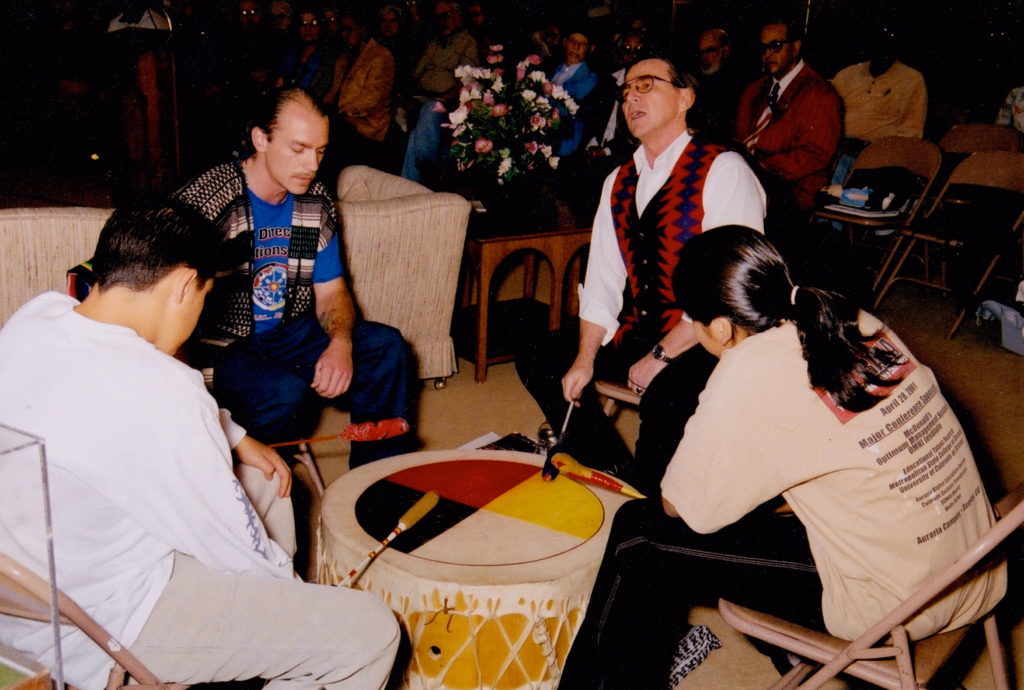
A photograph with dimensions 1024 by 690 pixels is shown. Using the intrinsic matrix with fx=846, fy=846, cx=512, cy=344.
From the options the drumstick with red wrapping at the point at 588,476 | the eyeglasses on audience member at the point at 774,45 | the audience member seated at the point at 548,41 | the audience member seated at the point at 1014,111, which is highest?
the eyeglasses on audience member at the point at 774,45

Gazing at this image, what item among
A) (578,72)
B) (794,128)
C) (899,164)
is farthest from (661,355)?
(578,72)

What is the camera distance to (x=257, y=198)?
2688 millimetres

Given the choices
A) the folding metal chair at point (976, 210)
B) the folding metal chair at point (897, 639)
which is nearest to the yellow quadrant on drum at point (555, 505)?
the folding metal chair at point (897, 639)

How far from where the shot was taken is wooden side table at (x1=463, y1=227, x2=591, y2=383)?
12.4ft

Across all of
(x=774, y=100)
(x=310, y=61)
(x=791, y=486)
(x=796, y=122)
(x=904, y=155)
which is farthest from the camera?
(x=310, y=61)

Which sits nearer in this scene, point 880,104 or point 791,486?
point 791,486

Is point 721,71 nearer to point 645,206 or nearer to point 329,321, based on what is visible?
point 645,206

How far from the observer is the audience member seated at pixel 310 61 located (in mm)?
7290

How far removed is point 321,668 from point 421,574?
0.86ft

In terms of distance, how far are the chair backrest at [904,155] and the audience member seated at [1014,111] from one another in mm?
1301

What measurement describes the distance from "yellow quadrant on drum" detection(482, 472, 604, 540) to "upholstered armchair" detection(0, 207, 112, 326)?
1633 millimetres

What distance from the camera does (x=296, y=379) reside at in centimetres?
271

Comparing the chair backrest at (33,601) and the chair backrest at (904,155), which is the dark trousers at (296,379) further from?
the chair backrest at (904,155)

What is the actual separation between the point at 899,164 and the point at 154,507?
192 inches
